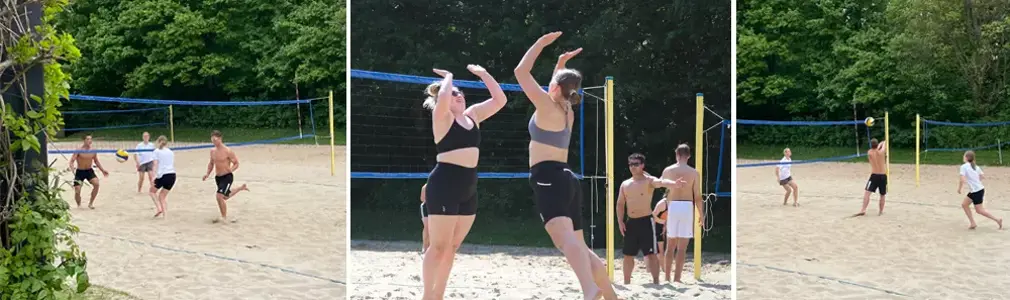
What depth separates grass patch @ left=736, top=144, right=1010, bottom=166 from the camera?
Result: 1656cm

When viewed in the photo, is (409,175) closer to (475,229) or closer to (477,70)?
(475,229)

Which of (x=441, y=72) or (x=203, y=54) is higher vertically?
(x=203, y=54)

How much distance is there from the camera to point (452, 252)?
11.8 feet

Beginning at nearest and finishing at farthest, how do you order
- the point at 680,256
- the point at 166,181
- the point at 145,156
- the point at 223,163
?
the point at 680,256 → the point at 223,163 → the point at 166,181 → the point at 145,156

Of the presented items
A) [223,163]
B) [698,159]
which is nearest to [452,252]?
[698,159]

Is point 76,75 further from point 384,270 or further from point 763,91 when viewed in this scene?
point 384,270

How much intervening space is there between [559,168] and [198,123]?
1856 centimetres

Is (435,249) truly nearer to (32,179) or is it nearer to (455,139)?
(455,139)

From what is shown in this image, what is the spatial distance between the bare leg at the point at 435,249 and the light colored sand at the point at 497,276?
6cm

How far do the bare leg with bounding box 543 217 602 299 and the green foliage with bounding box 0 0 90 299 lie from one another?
75.3 inches

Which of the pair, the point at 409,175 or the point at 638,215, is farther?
the point at 638,215


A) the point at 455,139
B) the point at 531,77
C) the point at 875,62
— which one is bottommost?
the point at 455,139

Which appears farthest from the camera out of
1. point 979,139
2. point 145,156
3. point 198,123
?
point 198,123

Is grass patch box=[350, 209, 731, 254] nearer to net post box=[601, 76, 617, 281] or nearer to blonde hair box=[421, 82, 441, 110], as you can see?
net post box=[601, 76, 617, 281]
